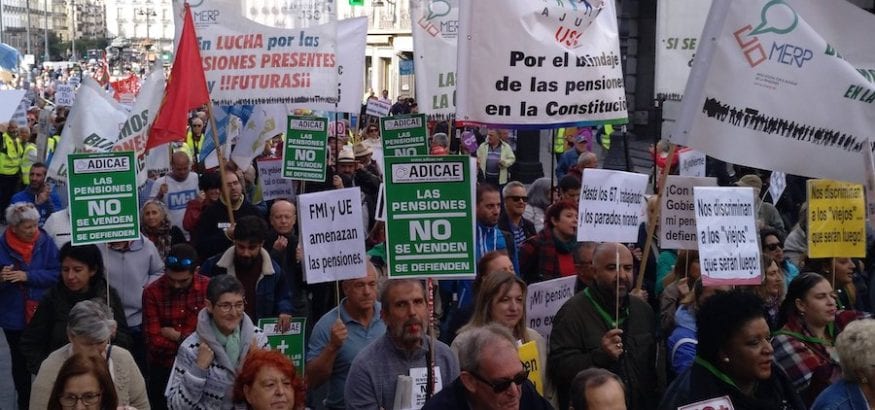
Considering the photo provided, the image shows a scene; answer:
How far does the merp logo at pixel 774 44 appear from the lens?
23.9 feet

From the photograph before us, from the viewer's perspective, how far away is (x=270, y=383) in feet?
19.7

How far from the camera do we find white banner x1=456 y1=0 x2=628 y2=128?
901cm

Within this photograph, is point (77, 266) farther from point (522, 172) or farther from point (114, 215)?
point (522, 172)

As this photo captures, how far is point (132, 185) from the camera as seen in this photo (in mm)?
9664

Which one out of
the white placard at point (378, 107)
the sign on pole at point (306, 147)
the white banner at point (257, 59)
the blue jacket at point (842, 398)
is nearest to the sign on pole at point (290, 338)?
the blue jacket at point (842, 398)

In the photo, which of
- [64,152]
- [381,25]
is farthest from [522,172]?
[381,25]

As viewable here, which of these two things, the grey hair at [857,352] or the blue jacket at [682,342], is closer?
the grey hair at [857,352]

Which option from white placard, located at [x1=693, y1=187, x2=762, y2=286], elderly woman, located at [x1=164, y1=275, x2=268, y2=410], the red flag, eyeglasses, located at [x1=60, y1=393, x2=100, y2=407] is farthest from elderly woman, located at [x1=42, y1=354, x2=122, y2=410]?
the red flag

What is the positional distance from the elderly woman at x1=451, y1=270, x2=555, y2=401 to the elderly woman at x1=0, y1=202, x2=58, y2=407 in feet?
12.4

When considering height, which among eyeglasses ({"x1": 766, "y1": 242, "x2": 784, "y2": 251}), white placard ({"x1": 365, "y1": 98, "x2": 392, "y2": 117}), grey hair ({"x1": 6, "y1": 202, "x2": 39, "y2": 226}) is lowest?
eyeglasses ({"x1": 766, "y1": 242, "x2": 784, "y2": 251})

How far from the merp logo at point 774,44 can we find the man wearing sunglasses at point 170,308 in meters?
3.31

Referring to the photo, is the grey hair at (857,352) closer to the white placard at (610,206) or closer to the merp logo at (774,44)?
the merp logo at (774,44)

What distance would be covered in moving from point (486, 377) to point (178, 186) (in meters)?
9.29

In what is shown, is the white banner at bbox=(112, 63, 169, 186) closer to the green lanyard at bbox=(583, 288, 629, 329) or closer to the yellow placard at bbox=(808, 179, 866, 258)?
the yellow placard at bbox=(808, 179, 866, 258)
